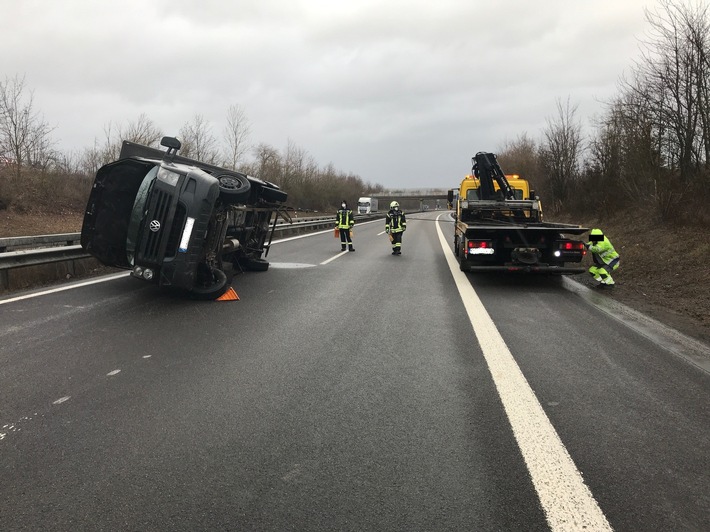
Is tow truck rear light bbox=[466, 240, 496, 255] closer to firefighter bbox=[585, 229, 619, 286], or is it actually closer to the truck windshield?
firefighter bbox=[585, 229, 619, 286]

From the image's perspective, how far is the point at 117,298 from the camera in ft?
23.4

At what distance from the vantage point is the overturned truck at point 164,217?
20.5 ft

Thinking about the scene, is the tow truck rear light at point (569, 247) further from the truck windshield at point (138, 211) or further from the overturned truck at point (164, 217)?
the truck windshield at point (138, 211)

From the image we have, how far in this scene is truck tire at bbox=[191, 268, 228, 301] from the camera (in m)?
7.24

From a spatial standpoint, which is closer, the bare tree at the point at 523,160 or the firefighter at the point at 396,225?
the firefighter at the point at 396,225

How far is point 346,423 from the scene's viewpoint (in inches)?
126

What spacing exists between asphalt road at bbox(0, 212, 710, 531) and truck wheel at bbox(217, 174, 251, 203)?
1.84m

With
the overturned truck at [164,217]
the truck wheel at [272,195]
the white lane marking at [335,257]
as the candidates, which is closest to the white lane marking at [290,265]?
the white lane marking at [335,257]

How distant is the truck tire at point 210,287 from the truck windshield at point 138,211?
1.15m

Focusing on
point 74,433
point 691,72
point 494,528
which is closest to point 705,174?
point 691,72

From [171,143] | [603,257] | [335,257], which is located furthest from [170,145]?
[603,257]

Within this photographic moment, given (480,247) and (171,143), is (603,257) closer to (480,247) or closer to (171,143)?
(480,247)

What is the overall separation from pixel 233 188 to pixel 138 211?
1.48 metres

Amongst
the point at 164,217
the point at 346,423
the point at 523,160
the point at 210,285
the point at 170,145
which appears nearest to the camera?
the point at 346,423
